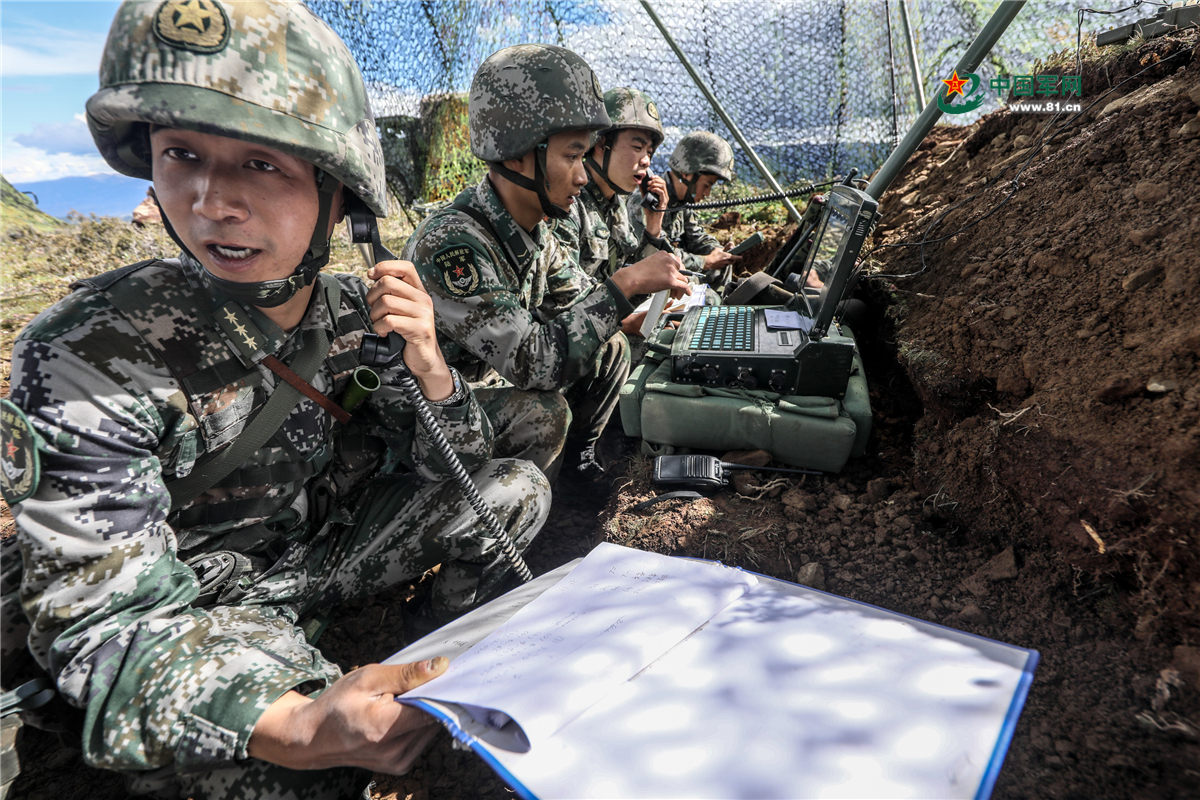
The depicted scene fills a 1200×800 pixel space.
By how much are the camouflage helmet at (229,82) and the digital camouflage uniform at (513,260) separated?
0.89 m

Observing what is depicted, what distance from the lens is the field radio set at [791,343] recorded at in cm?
216

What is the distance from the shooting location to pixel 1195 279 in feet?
4.75

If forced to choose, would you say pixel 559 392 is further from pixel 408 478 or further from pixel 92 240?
pixel 92 240

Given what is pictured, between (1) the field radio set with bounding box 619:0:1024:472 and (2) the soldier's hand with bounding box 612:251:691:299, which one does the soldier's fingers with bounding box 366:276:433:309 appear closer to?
(1) the field radio set with bounding box 619:0:1024:472

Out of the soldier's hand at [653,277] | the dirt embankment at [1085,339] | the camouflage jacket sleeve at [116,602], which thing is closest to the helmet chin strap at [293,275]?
the camouflage jacket sleeve at [116,602]

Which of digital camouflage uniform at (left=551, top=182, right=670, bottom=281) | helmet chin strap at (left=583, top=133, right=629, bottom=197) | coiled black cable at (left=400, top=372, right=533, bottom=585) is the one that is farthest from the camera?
helmet chin strap at (left=583, top=133, right=629, bottom=197)

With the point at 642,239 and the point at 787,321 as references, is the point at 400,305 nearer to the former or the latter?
the point at 787,321

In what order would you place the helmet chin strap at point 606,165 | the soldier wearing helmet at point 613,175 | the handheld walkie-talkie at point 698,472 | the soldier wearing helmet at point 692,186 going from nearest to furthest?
1. the handheld walkie-talkie at point 698,472
2. the soldier wearing helmet at point 613,175
3. the helmet chin strap at point 606,165
4. the soldier wearing helmet at point 692,186

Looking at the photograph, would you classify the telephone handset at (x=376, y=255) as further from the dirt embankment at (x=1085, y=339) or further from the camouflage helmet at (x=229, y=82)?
the dirt embankment at (x=1085, y=339)

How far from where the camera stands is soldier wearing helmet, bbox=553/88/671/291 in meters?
4.32

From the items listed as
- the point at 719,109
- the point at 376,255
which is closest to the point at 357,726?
the point at 376,255

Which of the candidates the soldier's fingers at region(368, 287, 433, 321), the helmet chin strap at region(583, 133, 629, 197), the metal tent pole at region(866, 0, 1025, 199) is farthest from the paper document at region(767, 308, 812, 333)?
the helmet chin strap at region(583, 133, 629, 197)

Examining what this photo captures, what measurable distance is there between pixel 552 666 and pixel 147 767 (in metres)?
0.84

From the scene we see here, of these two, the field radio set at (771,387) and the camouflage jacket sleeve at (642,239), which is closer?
the field radio set at (771,387)
